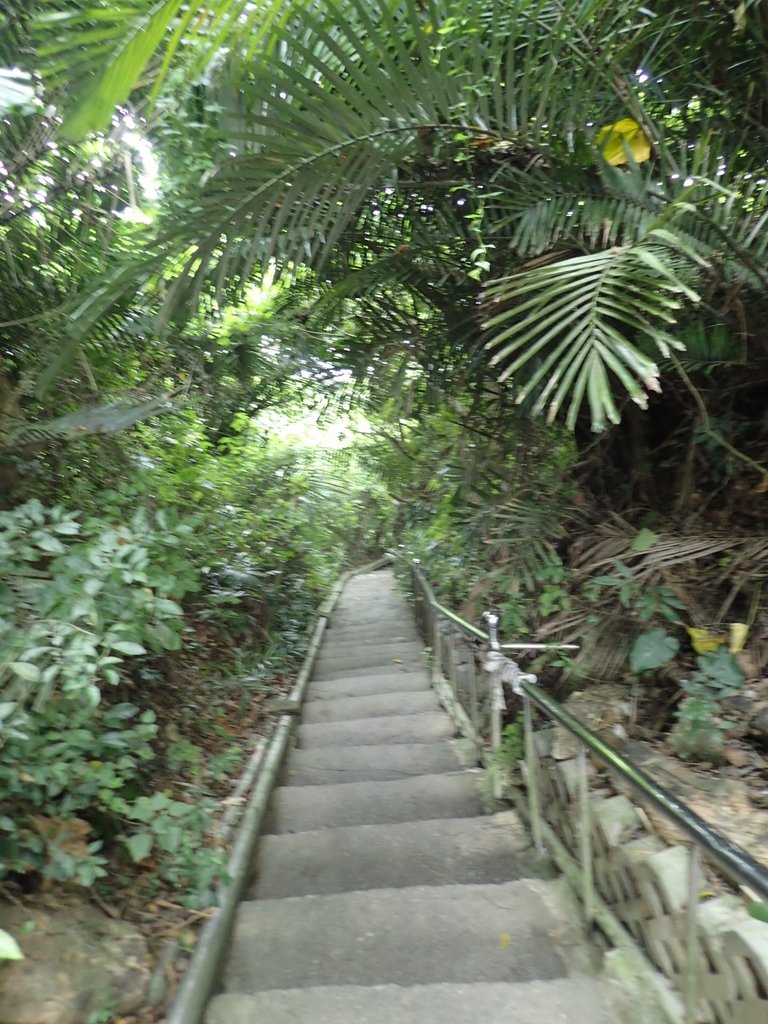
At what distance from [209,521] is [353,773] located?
179cm

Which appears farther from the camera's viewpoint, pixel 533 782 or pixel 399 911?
pixel 533 782

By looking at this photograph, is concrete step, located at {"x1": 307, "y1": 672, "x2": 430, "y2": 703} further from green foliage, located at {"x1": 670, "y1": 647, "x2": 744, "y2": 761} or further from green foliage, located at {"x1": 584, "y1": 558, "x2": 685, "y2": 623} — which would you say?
green foliage, located at {"x1": 670, "y1": 647, "x2": 744, "y2": 761}

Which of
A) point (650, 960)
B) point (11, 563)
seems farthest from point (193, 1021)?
point (11, 563)

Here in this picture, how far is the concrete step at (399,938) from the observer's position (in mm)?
1846

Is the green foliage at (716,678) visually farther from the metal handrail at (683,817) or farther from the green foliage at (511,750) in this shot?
the green foliage at (511,750)

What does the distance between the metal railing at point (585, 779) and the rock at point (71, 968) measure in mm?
1379

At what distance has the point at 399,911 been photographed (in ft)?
6.88

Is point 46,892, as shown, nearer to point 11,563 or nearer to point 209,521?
point 11,563

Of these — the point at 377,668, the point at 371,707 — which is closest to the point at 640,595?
the point at 371,707

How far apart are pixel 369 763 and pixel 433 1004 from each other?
1.93 metres

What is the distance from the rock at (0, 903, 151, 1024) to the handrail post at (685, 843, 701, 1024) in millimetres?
1426

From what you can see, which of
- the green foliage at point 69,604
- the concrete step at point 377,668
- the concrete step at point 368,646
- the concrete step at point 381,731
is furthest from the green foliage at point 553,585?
the concrete step at point 368,646

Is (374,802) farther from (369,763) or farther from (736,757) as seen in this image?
(736,757)

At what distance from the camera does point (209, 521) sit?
12.8ft
